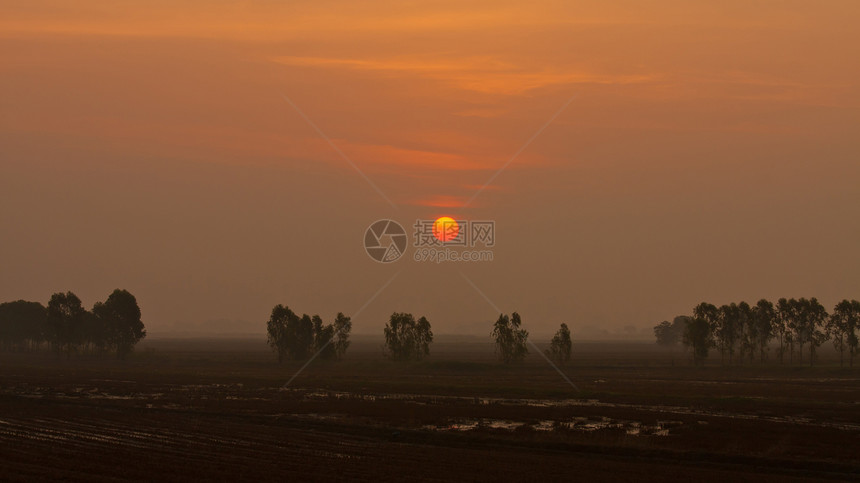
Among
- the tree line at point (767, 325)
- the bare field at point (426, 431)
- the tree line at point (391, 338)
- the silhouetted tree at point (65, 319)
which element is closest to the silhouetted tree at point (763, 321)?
the tree line at point (767, 325)

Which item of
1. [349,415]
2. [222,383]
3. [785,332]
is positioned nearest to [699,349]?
[785,332]

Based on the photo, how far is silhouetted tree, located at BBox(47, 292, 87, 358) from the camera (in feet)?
460

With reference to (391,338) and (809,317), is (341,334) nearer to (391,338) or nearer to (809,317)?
(391,338)

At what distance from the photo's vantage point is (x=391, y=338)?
425 ft

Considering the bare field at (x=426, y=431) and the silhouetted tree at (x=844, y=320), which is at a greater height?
the silhouetted tree at (x=844, y=320)

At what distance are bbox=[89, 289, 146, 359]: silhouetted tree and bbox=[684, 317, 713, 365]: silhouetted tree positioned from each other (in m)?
96.4

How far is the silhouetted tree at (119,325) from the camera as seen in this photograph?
13875 centimetres

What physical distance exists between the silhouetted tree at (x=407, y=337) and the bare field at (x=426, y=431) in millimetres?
50207

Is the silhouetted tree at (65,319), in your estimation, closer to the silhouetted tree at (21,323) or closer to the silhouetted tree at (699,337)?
the silhouetted tree at (21,323)

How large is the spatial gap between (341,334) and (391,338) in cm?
1168

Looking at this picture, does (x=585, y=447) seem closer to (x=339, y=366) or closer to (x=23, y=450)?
(x=23, y=450)

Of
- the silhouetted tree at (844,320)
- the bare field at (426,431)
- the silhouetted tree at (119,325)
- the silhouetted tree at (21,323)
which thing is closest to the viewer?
the bare field at (426,431)

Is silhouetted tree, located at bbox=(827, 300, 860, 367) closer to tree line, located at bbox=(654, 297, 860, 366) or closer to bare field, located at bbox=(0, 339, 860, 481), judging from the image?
tree line, located at bbox=(654, 297, 860, 366)

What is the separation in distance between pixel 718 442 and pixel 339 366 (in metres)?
81.1
